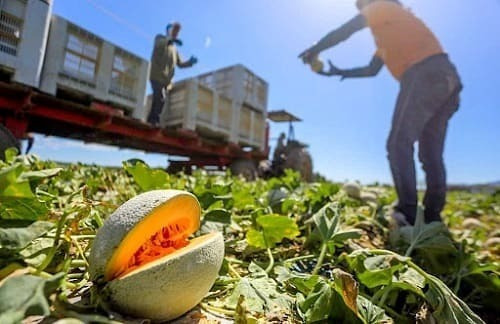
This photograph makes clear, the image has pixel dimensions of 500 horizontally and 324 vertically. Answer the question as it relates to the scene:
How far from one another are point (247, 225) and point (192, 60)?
18.9ft

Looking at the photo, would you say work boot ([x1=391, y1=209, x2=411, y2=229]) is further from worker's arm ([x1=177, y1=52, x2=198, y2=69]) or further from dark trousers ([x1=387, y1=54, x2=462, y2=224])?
worker's arm ([x1=177, y1=52, x2=198, y2=69])

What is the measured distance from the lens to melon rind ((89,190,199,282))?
22.0 inches

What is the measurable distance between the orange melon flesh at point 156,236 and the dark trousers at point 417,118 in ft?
5.80

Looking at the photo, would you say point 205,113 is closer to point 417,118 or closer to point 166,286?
point 417,118

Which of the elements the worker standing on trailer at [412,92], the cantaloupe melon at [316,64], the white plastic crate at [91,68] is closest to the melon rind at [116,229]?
the worker standing on trailer at [412,92]

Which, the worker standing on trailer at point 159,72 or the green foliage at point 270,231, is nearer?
the green foliage at point 270,231

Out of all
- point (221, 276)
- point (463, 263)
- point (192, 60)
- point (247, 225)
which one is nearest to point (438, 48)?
point (463, 263)

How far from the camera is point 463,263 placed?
1128mm

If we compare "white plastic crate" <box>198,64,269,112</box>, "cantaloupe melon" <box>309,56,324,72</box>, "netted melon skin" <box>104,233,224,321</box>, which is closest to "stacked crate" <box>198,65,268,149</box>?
"white plastic crate" <box>198,64,269,112</box>

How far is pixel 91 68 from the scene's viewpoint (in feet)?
14.1

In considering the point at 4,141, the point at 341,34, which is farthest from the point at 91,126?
the point at 341,34

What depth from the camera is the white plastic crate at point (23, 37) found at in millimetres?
2934

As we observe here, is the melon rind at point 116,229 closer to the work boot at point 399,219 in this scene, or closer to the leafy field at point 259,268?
the leafy field at point 259,268

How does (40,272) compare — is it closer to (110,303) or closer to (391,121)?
(110,303)
